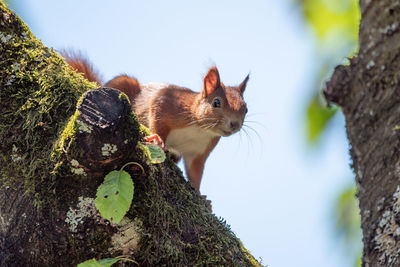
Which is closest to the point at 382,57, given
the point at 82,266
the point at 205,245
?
the point at 205,245

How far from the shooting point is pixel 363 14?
171 cm

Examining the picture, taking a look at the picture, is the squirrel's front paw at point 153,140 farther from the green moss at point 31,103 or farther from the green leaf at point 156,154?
the green moss at point 31,103

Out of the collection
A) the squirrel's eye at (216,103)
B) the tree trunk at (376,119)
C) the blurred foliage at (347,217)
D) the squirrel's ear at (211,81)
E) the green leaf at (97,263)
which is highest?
the squirrel's ear at (211,81)

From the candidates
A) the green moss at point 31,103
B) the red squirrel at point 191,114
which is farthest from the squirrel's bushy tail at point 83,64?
the green moss at point 31,103

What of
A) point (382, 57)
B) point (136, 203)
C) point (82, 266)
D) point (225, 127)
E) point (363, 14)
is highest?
point (225, 127)

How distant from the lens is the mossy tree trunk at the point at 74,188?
222cm

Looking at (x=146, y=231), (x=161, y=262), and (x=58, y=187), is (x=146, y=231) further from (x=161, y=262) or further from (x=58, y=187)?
(x=58, y=187)

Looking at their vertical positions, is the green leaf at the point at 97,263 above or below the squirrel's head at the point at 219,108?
below

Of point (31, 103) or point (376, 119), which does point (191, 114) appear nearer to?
point (31, 103)

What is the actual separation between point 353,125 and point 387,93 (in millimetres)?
160

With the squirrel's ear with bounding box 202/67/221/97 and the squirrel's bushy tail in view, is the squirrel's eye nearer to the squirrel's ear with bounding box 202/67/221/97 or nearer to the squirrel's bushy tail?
the squirrel's ear with bounding box 202/67/221/97

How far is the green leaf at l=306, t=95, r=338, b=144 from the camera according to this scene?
254 centimetres

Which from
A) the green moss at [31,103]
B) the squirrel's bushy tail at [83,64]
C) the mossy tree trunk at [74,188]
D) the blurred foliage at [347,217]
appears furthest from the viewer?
the squirrel's bushy tail at [83,64]

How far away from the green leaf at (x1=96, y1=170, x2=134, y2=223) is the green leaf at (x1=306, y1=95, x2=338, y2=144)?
3.05 ft
